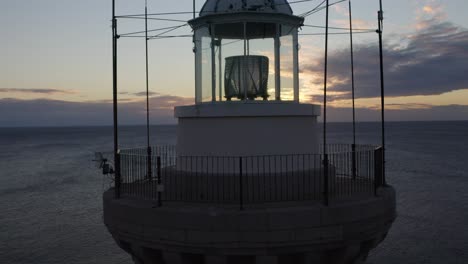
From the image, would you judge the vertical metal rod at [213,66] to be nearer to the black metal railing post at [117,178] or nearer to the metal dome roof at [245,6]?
the metal dome roof at [245,6]

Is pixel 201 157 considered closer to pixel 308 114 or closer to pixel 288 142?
pixel 288 142

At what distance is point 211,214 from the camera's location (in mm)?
8414

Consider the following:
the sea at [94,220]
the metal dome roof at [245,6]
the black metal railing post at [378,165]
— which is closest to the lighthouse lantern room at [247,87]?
the metal dome roof at [245,6]

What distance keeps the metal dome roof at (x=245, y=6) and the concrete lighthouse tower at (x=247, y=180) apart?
1.0 inches

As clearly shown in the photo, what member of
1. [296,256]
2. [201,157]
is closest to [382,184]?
[296,256]

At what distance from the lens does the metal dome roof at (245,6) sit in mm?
10102

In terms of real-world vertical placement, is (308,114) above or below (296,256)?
above

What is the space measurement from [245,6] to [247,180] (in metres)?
3.85

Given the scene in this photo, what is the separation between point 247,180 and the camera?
9672 millimetres

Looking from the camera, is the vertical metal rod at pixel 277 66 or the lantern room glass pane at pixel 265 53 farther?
the vertical metal rod at pixel 277 66

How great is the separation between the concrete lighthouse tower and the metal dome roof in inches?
1.0

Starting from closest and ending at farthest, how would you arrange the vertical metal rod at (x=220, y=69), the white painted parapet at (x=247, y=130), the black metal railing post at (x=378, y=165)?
the white painted parapet at (x=247, y=130) → the vertical metal rod at (x=220, y=69) → the black metal railing post at (x=378, y=165)

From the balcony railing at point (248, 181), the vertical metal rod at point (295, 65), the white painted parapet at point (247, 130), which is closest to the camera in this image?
the balcony railing at point (248, 181)

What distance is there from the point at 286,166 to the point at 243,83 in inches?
82.4
